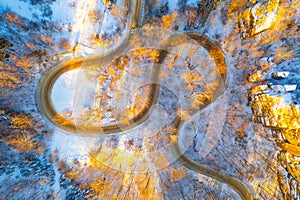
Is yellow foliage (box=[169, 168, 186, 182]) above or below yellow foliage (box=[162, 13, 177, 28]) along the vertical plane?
below

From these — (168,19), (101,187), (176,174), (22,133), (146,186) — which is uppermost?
(168,19)

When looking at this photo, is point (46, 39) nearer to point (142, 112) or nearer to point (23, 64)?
point (23, 64)

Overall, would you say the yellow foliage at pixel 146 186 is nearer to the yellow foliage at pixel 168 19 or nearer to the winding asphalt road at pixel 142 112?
the winding asphalt road at pixel 142 112

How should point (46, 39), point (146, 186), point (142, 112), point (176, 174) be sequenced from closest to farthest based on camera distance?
point (46, 39), point (146, 186), point (176, 174), point (142, 112)

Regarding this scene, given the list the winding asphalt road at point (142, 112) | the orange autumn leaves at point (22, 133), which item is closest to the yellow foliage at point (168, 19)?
the winding asphalt road at point (142, 112)

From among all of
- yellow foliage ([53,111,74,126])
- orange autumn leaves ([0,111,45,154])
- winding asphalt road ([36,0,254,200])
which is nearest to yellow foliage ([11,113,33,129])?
orange autumn leaves ([0,111,45,154])

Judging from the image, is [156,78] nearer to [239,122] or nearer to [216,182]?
[239,122]

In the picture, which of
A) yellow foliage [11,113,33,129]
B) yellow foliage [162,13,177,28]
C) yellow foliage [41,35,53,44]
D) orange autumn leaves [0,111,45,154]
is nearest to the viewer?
orange autumn leaves [0,111,45,154]

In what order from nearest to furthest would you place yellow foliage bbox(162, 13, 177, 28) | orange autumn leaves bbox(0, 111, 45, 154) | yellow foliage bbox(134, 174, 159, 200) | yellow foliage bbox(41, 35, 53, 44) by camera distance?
orange autumn leaves bbox(0, 111, 45, 154), yellow foliage bbox(41, 35, 53, 44), yellow foliage bbox(134, 174, 159, 200), yellow foliage bbox(162, 13, 177, 28)

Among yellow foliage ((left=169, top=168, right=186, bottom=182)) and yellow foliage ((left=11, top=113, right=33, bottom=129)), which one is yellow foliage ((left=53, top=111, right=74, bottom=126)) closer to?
yellow foliage ((left=11, top=113, right=33, bottom=129))

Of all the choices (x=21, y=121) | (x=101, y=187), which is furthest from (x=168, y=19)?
(x=101, y=187)

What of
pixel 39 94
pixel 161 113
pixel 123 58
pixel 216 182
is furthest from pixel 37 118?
pixel 216 182
